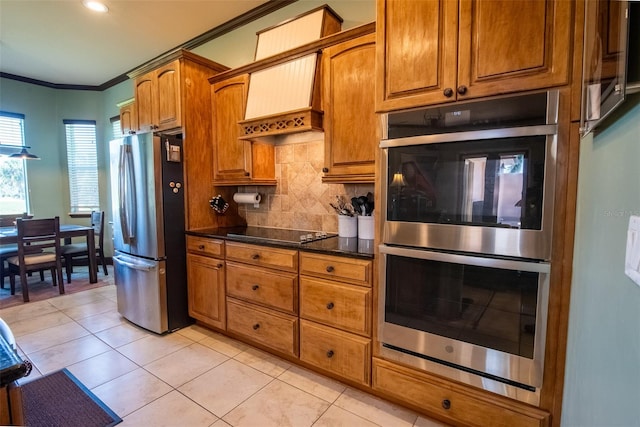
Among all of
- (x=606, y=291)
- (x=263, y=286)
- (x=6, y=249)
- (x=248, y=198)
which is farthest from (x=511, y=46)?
(x=6, y=249)

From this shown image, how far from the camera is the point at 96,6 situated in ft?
9.54

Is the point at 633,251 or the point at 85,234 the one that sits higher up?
the point at 633,251

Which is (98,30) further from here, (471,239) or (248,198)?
(471,239)

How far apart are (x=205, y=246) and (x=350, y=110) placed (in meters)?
1.72

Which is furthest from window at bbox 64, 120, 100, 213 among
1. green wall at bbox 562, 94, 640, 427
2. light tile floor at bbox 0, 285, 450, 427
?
green wall at bbox 562, 94, 640, 427

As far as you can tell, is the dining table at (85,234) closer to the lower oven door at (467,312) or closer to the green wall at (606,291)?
the lower oven door at (467,312)

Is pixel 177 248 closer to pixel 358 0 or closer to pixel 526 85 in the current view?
pixel 358 0

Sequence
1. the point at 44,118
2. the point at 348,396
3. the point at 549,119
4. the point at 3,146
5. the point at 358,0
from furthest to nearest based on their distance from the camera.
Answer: the point at 44,118 → the point at 3,146 → the point at 358,0 → the point at 348,396 → the point at 549,119

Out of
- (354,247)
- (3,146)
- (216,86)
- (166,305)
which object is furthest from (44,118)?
(354,247)

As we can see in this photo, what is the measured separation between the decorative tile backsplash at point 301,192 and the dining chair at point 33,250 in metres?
2.78

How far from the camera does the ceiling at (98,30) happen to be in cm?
292

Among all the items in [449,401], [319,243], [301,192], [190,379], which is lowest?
[190,379]

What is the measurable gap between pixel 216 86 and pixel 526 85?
8.38ft

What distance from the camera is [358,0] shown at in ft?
7.77
